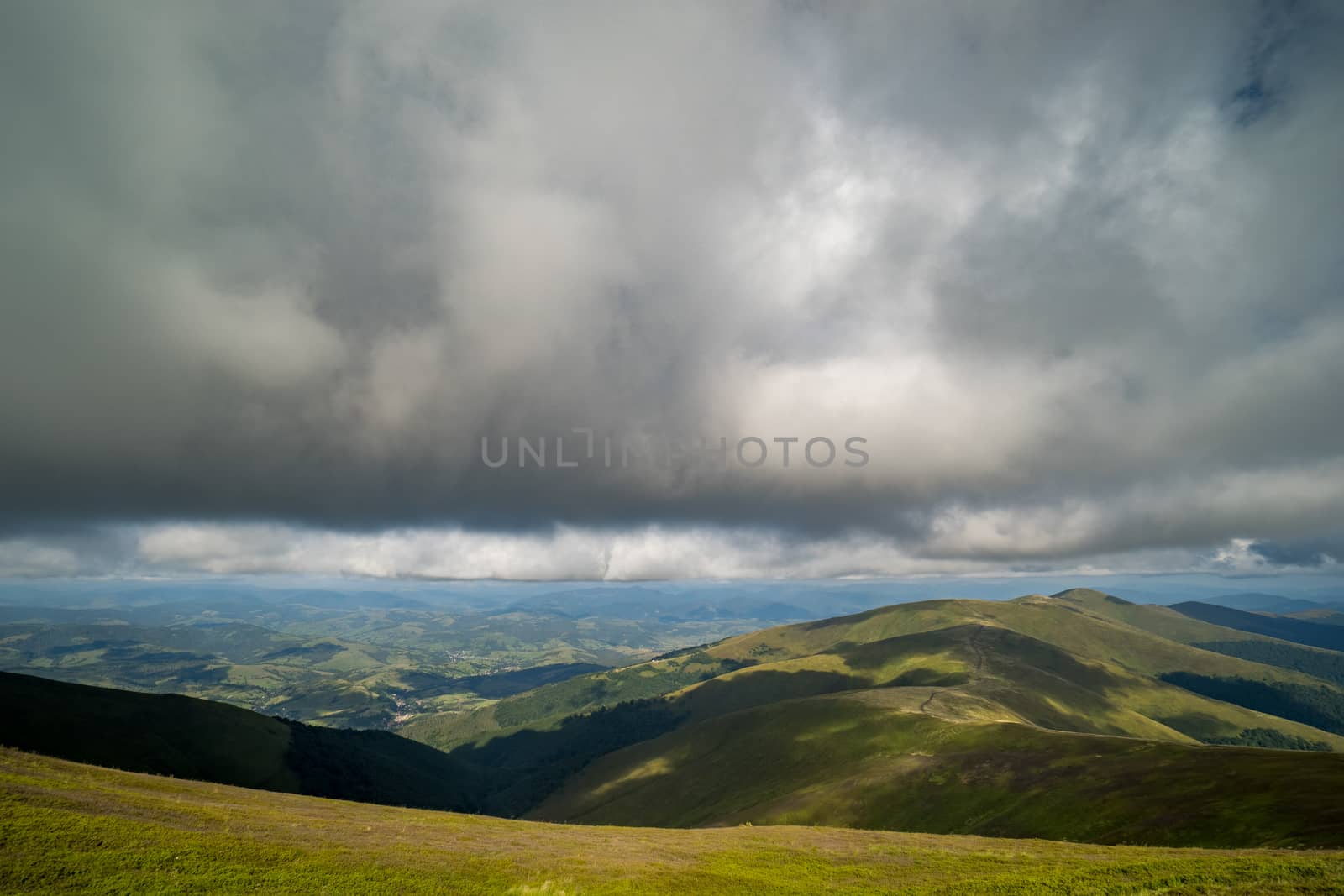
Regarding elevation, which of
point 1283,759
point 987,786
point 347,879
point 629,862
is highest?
point 347,879

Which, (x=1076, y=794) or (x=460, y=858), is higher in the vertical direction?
(x=460, y=858)

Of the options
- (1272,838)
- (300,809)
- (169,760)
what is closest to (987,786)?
(1272,838)

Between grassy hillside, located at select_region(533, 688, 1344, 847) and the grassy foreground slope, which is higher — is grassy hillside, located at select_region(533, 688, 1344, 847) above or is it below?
below

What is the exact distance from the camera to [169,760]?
→ 192 metres

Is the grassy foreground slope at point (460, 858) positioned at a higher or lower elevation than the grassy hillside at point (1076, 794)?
higher

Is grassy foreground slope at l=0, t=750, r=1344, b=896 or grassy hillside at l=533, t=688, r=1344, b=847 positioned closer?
grassy foreground slope at l=0, t=750, r=1344, b=896

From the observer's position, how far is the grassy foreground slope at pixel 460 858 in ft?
98.6

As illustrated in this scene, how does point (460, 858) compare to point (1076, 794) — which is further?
point (1076, 794)

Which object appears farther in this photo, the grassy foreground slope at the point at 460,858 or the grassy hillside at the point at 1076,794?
the grassy hillside at the point at 1076,794

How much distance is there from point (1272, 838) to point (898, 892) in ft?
164

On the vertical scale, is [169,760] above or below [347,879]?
below

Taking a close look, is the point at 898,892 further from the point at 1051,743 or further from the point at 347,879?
the point at 1051,743

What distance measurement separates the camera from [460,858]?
4319 cm

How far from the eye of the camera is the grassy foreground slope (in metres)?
30.0
